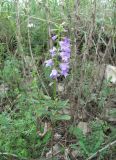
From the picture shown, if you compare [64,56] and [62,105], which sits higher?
[64,56]

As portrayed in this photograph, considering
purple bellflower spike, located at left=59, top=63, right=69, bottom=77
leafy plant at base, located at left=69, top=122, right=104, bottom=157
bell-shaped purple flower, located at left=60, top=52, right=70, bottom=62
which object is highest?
bell-shaped purple flower, located at left=60, top=52, right=70, bottom=62

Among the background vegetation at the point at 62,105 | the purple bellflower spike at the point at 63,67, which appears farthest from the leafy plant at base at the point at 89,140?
the purple bellflower spike at the point at 63,67

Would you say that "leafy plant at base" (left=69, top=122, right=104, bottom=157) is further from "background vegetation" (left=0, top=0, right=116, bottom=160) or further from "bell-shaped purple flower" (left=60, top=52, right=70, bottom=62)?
"bell-shaped purple flower" (left=60, top=52, right=70, bottom=62)

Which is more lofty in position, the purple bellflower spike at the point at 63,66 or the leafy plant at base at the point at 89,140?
the purple bellflower spike at the point at 63,66

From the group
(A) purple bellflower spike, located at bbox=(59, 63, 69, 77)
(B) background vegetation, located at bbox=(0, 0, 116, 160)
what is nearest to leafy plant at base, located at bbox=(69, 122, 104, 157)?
(B) background vegetation, located at bbox=(0, 0, 116, 160)

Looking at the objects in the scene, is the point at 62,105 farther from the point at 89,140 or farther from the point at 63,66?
the point at 89,140

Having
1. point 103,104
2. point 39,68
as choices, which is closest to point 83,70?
point 103,104

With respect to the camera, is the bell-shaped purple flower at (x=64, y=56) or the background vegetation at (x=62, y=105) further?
the background vegetation at (x=62, y=105)

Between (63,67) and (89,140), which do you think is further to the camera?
(89,140)

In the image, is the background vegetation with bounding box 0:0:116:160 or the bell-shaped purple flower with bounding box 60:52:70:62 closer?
the bell-shaped purple flower with bounding box 60:52:70:62

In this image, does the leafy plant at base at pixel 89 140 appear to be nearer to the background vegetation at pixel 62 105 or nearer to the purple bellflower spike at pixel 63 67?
the background vegetation at pixel 62 105

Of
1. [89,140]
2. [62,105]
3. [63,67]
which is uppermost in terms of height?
[63,67]

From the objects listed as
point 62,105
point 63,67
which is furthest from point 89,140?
point 63,67

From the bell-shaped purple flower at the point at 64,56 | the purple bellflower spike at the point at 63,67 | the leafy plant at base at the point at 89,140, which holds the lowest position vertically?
the leafy plant at base at the point at 89,140
